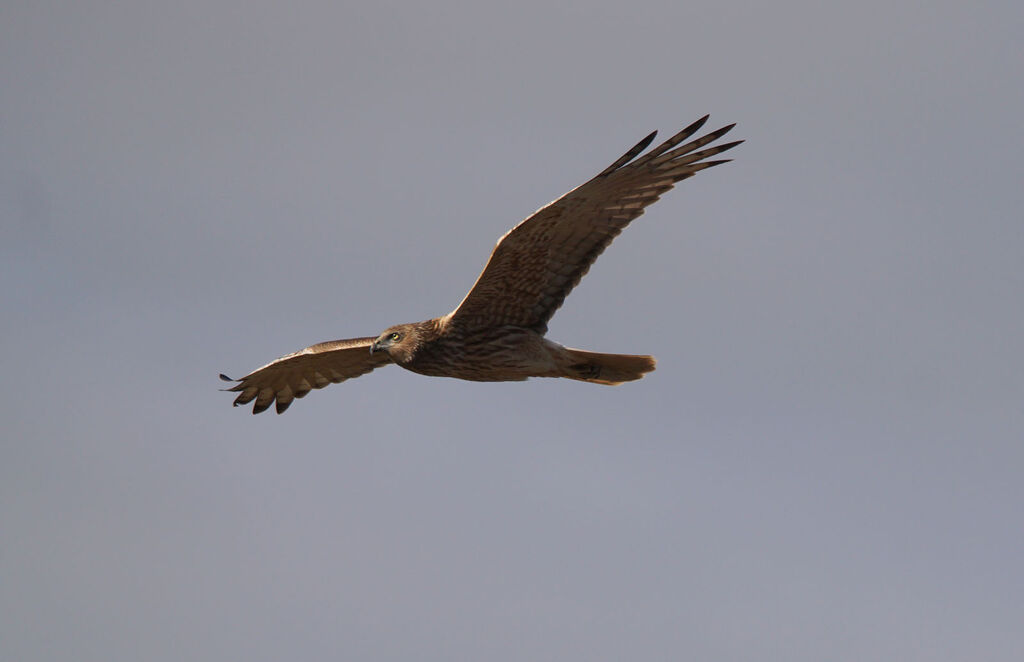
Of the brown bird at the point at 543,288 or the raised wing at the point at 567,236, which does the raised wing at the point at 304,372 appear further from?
the raised wing at the point at 567,236

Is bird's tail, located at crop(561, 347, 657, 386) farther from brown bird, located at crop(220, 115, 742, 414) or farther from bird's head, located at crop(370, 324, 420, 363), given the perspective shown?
bird's head, located at crop(370, 324, 420, 363)

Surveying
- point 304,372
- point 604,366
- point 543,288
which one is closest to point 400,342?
point 543,288

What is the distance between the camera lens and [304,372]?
1984 centimetres

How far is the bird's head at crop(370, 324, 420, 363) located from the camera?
16.2 meters

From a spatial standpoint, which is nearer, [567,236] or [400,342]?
[567,236]

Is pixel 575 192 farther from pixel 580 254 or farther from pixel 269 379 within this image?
pixel 269 379

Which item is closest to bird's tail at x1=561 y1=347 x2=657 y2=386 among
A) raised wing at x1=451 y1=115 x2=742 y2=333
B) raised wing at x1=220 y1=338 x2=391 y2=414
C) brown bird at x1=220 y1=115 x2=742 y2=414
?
brown bird at x1=220 y1=115 x2=742 y2=414

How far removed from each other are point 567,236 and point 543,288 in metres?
0.71

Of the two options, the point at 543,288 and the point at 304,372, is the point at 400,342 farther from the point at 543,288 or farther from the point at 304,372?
the point at 304,372

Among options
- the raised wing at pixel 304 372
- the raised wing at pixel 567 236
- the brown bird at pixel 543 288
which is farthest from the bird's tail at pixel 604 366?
the raised wing at pixel 304 372

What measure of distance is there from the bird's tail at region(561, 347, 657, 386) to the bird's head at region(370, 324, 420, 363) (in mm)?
1720

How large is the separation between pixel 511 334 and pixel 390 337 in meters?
1.56

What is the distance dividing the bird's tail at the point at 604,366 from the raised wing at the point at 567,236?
498 mm

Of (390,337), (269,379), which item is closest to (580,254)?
(390,337)
